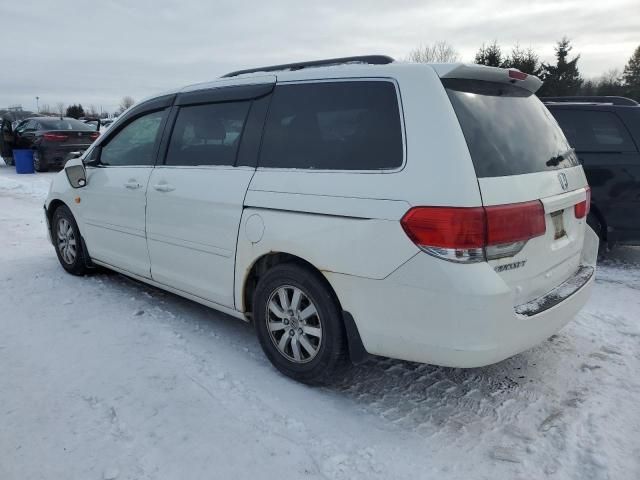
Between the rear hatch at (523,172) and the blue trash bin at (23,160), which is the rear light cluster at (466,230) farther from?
the blue trash bin at (23,160)

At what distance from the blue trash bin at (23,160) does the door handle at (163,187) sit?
13.0 metres

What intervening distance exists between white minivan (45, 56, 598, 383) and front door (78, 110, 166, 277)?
0.28 meters

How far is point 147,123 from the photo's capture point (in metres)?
4.19

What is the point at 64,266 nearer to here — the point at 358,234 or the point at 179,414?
the point at 179,414

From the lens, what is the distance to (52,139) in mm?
13977

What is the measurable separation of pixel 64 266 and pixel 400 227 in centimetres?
409

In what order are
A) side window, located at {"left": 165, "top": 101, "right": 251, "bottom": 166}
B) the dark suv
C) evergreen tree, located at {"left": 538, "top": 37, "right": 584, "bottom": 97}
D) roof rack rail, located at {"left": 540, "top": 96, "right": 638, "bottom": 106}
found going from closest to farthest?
side window, located at {"left": 165, "top": 101, "right": 251, "bottom": 166}
the dark suv
roof rack rail, located at {"left": 540, "top": 96, "right": 638, "bottom": 106}
evergreen tree, located at {"left": 538, "top": 37, "right": 584, "bottom": 97}

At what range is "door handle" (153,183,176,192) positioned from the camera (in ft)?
12.0

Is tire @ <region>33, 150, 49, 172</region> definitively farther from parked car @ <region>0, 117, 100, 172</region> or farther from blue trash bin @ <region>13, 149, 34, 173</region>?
blue trash bin @ <region>13, 149, 34, 173</region>

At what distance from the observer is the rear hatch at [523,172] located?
245 cm

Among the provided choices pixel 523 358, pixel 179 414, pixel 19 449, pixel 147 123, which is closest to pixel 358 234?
pixel 179 414

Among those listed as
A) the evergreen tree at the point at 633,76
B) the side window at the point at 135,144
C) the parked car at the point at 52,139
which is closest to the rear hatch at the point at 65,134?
the parked car at the point at 52,139

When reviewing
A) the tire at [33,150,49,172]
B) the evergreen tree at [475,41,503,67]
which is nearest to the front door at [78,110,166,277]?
the tire at [33,150,49,172]

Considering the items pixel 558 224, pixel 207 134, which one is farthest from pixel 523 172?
pixel 207 134
